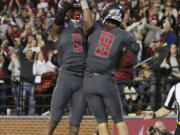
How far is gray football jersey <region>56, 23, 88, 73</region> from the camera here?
36.5ft

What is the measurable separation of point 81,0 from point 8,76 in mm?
6941

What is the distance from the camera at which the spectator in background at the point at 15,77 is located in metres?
17.1

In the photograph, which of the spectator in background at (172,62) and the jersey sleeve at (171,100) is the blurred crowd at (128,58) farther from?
the jersey sleeve at (171,100)

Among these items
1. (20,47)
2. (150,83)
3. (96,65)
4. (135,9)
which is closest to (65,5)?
(96,65)

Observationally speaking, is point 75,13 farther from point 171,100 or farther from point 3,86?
point 3,86

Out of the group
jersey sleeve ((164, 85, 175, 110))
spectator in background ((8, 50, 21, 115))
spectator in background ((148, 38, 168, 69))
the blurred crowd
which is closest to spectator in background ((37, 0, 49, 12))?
the blurred crowd

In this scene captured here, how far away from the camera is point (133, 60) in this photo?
16484mm

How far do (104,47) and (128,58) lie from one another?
6.22m

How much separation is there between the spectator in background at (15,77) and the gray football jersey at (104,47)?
6.92 metres

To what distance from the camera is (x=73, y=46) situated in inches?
438

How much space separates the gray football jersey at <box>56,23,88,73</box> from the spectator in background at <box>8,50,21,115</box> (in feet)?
18.9

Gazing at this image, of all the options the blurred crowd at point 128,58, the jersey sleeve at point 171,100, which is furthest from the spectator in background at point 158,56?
the jersey sleeve at point 171,100

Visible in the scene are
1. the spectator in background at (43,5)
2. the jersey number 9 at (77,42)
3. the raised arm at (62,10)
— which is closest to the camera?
the raised arm at (62,10)

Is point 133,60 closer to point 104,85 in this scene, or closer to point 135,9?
point 135,9
